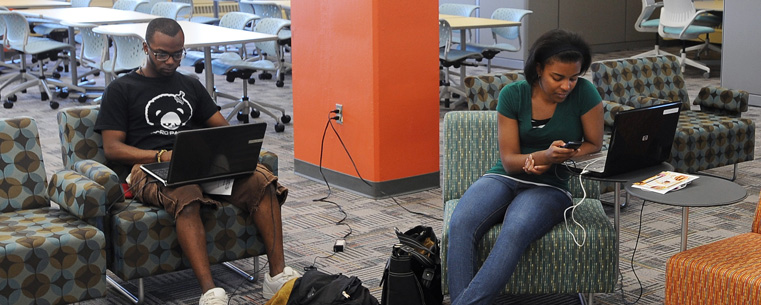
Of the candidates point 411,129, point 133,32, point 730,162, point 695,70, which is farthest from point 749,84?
point 133,32

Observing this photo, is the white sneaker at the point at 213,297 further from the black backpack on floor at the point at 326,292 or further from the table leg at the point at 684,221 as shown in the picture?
the table leg at the point at 684,221

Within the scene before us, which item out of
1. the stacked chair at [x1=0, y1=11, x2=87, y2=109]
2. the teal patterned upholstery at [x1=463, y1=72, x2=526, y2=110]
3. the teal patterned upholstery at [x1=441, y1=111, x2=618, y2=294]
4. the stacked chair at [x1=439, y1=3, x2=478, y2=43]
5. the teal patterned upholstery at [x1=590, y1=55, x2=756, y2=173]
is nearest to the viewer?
the teal patterned upholstery at [x1=441, y1=111, x2=618, y2=294]

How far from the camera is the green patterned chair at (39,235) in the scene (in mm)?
3066

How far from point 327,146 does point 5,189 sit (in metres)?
2.30

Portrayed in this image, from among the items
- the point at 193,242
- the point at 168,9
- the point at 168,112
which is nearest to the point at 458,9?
the point at 168,9

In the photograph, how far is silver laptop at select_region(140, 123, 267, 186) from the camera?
10.9 ft

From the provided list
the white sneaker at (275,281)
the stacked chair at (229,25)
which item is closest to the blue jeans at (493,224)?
the white sneaker at (275,281)

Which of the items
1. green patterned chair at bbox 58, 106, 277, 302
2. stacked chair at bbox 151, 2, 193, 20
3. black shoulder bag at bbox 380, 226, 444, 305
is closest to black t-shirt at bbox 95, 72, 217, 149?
green patterned chair at bbox 58, 106, 277, 302

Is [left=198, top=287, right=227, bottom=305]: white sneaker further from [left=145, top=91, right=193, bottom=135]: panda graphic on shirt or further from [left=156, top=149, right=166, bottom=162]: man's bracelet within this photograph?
[left=145, top=91, right=193, bottom=135]: panda graphic on shirt

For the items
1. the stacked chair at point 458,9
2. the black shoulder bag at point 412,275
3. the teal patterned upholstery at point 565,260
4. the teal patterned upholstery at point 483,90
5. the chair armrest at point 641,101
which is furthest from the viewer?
the stacked chair at point 458,9

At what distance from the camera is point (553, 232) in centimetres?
315

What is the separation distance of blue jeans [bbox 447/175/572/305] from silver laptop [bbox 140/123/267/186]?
0.87m

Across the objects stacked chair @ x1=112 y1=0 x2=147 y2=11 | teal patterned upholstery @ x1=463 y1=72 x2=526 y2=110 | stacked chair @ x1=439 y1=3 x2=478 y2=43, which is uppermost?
stacked chair @ x1=112 y1=0 x2=147 y2=11

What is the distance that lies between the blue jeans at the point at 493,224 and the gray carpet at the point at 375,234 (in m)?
0.49
